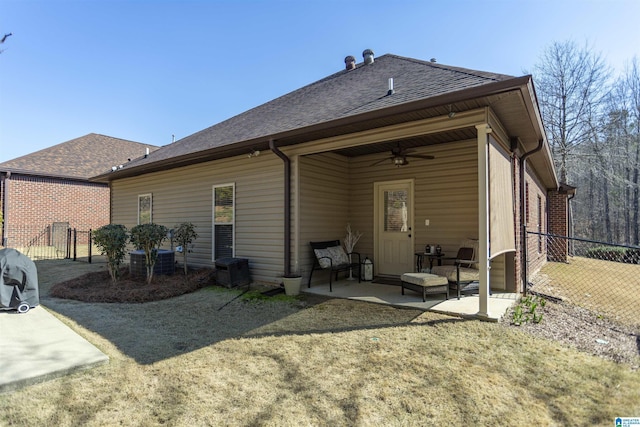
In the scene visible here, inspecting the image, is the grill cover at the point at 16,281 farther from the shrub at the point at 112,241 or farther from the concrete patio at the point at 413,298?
the concrete patio at the point at 413,298

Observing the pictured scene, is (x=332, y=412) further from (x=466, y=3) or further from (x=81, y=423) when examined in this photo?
(x=466, y=3)

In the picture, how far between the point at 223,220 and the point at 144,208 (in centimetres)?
380

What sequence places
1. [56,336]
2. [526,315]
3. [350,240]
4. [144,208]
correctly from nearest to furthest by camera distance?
[56,336], [526,315], [350,240], [144,208]

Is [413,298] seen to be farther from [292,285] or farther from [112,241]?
[112,241]

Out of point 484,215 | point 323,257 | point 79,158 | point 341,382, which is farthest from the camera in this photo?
point 79,158

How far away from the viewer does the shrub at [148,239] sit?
6.33m

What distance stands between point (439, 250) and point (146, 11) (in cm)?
822

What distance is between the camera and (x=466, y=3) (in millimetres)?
6406

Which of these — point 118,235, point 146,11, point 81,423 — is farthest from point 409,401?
point 146,11

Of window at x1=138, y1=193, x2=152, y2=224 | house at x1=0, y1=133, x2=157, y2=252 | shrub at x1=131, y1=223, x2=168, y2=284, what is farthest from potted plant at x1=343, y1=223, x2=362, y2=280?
house at x1=0, y1=133, x2=157, y2=252

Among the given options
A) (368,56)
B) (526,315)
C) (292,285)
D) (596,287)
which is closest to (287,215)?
(292,285)

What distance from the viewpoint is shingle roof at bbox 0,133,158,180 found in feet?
46.2

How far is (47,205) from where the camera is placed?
46.8 ft

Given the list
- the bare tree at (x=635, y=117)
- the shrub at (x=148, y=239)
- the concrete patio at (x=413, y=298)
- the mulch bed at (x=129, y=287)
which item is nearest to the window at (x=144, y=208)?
the mulch bed at (x=129, y=287)
